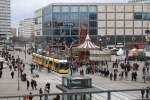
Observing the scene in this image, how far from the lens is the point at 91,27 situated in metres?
128

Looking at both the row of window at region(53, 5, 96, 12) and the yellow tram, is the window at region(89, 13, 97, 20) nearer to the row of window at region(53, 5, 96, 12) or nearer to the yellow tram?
the row of window at region(53, 5, 96, 12)

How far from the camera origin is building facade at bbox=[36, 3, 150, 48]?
126438 mm

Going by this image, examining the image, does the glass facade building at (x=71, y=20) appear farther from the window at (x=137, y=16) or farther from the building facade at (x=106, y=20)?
the window at (x=137, y=16)

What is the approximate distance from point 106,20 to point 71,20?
1072 cm

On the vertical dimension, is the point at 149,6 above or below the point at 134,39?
above

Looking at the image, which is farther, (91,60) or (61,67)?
(91,60)

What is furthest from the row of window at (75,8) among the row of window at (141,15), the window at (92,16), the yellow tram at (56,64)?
the yellow tram at (56,64)

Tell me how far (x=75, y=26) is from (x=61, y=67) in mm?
67129

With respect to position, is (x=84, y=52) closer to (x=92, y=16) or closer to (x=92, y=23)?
(x=92, y=16)

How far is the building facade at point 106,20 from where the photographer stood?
12644 cm

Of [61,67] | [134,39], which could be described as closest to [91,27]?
[134,39]

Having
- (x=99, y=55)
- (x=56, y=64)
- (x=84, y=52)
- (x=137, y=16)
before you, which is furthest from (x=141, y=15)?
(x=56, y=64)

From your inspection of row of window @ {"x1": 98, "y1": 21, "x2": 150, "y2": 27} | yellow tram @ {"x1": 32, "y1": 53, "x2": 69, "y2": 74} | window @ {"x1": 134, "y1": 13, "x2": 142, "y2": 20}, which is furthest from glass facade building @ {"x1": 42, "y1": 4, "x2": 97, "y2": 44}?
yellow tram @ {"x1": 32, "y1": 53, "x2": 69, "y2": 74}

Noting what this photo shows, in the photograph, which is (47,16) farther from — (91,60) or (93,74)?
(93,74)
